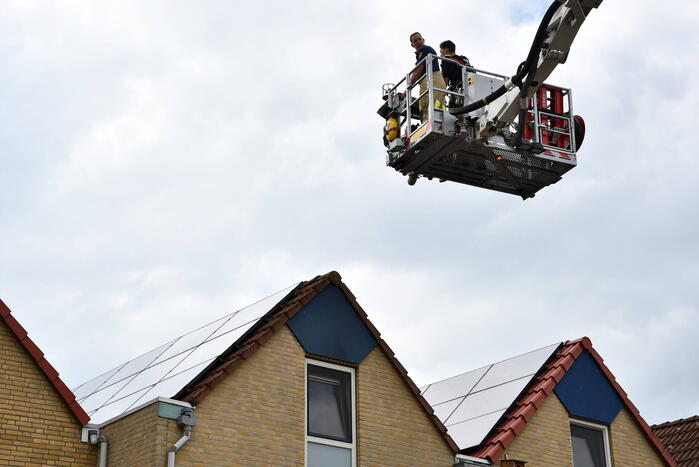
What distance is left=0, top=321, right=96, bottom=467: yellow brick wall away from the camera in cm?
1609

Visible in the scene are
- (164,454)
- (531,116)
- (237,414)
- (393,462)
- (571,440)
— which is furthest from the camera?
(571,440)

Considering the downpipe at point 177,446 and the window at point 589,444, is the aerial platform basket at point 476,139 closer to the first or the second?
the window at point 589,444

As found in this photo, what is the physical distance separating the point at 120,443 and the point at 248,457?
1859 millimetres

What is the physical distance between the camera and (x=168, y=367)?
19578 millimetres

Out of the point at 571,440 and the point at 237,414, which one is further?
the point at 571,440

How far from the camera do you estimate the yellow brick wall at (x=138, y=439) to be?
15.7 m

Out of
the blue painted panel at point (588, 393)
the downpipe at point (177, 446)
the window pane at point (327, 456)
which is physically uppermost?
the blue painted panel at point (588, 393)

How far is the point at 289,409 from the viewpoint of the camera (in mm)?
17281

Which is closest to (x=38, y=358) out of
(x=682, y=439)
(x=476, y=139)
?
(x=476, y=139)

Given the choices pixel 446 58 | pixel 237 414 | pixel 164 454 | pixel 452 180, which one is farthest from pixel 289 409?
pixel 446 58

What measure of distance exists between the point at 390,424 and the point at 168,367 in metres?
4.03

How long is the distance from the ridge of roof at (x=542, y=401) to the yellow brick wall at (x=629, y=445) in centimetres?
10

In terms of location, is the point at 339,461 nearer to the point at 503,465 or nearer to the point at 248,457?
the point at 248,457

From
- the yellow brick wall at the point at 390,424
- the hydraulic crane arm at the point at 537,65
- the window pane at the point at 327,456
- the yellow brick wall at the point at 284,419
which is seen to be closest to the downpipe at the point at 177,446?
the yellow brick wall at the point at 284,419
